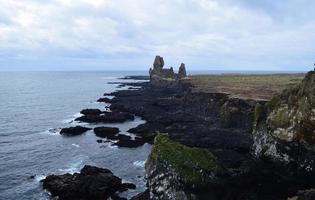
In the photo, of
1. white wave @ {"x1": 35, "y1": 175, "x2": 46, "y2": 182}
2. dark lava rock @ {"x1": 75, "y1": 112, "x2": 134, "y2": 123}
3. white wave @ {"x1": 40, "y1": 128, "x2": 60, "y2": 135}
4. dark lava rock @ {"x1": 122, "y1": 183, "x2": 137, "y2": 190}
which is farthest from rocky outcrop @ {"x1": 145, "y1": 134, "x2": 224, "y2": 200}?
dark lava rock @ {"x1": 75, "y1": 112, "x2": 134, "y2": 123}

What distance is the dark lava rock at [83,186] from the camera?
41.2 metres

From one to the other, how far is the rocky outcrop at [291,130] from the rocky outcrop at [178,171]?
173 inches

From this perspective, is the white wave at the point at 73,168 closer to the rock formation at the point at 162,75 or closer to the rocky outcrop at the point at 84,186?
the rocky outcrop at the point at 84,186

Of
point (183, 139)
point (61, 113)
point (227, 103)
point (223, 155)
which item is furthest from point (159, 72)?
point (223, 155)

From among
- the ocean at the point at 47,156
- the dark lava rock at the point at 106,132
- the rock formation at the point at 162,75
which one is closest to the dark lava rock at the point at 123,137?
the dark lava rock at the point at 106,132

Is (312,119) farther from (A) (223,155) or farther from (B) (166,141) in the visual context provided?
(A) (223,155)

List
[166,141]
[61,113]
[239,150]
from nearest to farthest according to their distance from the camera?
1. [166,141]
2. [239,150]
3. [61,113]

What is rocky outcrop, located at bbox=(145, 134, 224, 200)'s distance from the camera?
27.5 meters

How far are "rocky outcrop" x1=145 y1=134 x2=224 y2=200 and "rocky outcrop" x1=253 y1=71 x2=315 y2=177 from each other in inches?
173

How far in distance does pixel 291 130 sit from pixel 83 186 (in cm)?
2397

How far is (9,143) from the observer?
69.3 m

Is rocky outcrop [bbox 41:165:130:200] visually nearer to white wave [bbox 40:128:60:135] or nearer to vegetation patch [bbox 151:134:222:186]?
vegetation patch [bbox 151:134:222:186]

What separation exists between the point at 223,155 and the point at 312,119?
83.8 feet

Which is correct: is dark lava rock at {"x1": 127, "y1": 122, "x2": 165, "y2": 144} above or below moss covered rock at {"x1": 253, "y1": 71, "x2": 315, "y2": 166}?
below
